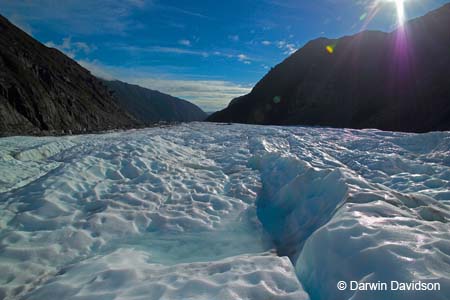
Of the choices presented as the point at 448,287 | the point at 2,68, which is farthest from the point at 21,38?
the point at 448,287

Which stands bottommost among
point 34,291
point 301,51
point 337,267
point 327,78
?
point 34,291

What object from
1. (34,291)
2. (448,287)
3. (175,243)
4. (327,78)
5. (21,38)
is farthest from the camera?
(327,78)

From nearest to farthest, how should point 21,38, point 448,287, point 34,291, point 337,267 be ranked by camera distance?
point 448,287 < point 337,267 < point 34,291 < point 21,38

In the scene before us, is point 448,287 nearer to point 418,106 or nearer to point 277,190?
point 277,190

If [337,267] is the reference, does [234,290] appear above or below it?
below

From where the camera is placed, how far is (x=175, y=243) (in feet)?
16.7

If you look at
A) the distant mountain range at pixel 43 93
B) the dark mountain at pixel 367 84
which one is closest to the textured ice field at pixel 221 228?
the distant mountain range at pixel 43 93

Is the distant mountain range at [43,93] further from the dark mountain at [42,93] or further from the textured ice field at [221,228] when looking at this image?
the textured ice field at [221,228]

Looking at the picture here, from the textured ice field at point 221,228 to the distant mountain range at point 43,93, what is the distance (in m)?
21.5

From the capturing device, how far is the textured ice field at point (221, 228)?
3.15 meters

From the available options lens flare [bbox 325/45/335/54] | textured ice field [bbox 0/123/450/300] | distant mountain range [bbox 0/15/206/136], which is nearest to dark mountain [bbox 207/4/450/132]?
lens flare [bbox 325/45/335/54]

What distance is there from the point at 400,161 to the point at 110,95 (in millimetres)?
73122

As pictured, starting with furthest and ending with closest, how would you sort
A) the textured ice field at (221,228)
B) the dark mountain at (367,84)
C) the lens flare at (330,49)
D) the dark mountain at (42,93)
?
the lens flare at (330,49), the dark mountain at (367,84), the dark mountain at (42,93), the textured ice field at (221,228)

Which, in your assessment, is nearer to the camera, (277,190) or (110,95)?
(277,190)
